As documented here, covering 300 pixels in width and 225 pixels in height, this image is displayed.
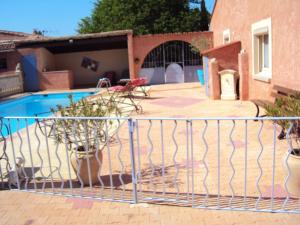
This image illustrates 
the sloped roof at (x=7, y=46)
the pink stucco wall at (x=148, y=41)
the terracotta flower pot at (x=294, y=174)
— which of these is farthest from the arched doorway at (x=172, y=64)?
the terracotta flower pot at (x=294, y=174)

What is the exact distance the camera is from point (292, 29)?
313 inches

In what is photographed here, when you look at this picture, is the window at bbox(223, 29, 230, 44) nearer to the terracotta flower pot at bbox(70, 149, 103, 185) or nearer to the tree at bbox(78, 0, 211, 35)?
the tree at bbox(78, 0, 211, 35)

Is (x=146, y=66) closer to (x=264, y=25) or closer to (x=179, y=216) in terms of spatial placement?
(x=264, y=25)

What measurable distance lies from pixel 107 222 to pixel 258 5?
348 inches

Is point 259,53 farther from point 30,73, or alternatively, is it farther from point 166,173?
point 30,73

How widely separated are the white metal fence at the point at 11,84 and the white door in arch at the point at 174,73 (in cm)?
A: 889

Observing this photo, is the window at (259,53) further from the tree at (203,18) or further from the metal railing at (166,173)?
the tree at (203,18)

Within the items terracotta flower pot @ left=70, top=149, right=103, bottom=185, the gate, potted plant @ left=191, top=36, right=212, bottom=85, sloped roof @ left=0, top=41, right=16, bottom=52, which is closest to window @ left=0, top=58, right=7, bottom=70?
sloped roof @ left=0, top=41, right=16, bottom=52

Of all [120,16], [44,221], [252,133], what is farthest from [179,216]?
[120,16]

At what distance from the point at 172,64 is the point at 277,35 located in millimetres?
11900

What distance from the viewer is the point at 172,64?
20.7m

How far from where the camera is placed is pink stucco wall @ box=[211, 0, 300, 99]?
7.89 m

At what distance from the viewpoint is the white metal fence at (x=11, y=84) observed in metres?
19.2

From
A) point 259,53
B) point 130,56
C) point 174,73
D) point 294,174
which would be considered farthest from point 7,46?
point 294,174
